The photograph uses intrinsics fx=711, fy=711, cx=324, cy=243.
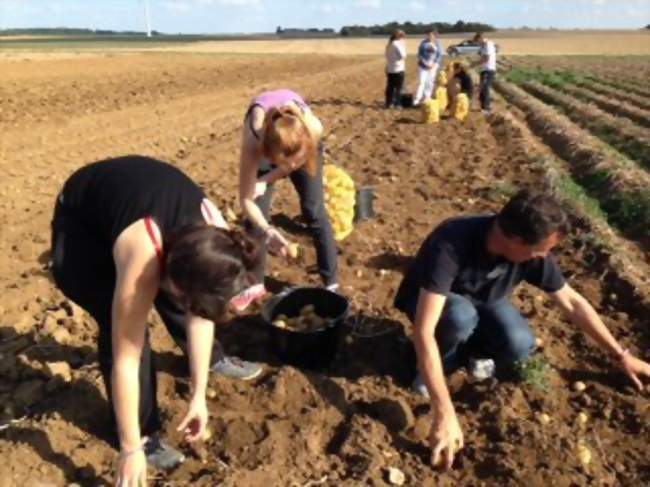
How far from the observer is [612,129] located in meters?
11.5

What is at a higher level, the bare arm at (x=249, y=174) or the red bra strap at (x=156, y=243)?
the red bra strap at (x=156, y=243)

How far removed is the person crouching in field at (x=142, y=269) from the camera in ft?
7.02

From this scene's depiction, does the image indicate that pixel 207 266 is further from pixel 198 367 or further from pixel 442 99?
pixel 442 99

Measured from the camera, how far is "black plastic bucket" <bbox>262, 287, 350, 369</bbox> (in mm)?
3818

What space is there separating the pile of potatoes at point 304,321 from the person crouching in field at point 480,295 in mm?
532

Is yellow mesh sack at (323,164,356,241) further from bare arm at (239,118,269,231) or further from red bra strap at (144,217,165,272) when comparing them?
red bra strap at (144,217,165,272)

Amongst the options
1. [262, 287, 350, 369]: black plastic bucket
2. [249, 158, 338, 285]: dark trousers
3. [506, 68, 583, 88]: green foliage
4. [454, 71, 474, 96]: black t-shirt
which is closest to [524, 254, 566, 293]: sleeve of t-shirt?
[262, 287, 350, 369]: black plastic bucket

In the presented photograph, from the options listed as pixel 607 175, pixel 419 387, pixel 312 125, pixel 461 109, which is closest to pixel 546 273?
pixel 419 387

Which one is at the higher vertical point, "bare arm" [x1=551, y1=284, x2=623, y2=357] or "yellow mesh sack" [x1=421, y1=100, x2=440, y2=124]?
"bare arm" [x1=551, y1=284, x2=623, y2=357]

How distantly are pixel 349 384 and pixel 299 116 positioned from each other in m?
1.46

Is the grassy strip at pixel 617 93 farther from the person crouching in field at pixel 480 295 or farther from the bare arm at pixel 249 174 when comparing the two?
the bare arm at pixel 249 174

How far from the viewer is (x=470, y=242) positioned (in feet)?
10.7

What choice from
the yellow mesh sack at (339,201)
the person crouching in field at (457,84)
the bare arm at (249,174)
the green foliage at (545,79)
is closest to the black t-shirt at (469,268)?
the bare arm at (249,174)

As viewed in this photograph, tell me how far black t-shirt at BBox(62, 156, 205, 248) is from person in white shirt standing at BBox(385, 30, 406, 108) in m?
11.8
